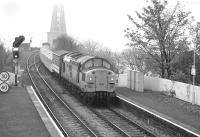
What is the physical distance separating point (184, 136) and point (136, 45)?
1502cm

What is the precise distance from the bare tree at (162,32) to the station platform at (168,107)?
414 cm

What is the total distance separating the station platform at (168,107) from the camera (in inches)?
654

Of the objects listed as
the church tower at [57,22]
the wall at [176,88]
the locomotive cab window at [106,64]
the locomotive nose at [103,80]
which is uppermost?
the church tower at [57,22]

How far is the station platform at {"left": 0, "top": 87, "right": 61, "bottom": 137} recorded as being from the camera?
1401 centimetres

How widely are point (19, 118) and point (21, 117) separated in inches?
9.4

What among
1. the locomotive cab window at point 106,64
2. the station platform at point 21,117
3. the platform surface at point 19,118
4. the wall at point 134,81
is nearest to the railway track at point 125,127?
the station platform at point 21,117

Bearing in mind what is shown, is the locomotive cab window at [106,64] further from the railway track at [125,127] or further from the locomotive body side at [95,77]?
the railway track at [125,127]

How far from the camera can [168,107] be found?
797 inches

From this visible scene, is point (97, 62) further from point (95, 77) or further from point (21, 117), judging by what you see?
point (21, 117)

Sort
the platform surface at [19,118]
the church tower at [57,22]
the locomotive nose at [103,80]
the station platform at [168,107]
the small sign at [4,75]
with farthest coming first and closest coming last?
the church tower at [57,22]
the small sign at [4,75]
the locomotive nose at [103,80]
the station platform at [168,107]
the platform surface at [19,118]

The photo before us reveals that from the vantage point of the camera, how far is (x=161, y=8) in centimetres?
2769

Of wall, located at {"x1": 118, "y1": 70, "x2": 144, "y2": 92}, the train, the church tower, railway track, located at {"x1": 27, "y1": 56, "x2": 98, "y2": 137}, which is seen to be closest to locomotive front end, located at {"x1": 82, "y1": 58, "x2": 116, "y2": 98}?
the train

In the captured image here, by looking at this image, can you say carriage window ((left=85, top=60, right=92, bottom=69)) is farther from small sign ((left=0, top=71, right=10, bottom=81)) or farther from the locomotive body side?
small sign ((left=0, top=71, right=10, bottom=81))

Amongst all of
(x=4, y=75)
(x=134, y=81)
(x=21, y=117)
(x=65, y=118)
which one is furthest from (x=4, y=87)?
(x=134, y=81)
